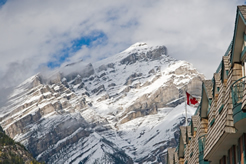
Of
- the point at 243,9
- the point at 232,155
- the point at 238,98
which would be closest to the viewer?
the point at 238,98

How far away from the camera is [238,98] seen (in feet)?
74.6

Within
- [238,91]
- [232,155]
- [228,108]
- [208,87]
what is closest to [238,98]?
[238,91]

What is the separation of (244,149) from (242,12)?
19.4 feet

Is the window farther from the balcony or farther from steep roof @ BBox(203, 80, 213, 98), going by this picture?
steep roof @ BBox(203, 80, 213, 98)

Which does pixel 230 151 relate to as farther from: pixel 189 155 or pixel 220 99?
pixel 189 155

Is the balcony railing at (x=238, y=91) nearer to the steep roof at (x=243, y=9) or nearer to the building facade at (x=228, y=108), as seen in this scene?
the building facade at (x=228, y=108)

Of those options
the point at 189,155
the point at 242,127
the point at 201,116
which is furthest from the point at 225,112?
the point at 189,155

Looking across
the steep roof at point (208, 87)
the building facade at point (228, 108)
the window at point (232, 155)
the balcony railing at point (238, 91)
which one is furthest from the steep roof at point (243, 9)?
the steep roof at point (208, 87)

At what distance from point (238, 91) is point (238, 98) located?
11.2 inches

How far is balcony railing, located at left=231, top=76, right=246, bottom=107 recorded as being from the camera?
888 inches

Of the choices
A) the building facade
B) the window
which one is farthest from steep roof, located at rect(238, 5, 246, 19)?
the window

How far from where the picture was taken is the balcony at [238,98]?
22017mm

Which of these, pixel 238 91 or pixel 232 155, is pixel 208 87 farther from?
pixel 238 91

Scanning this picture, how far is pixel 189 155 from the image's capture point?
43.0 metres
